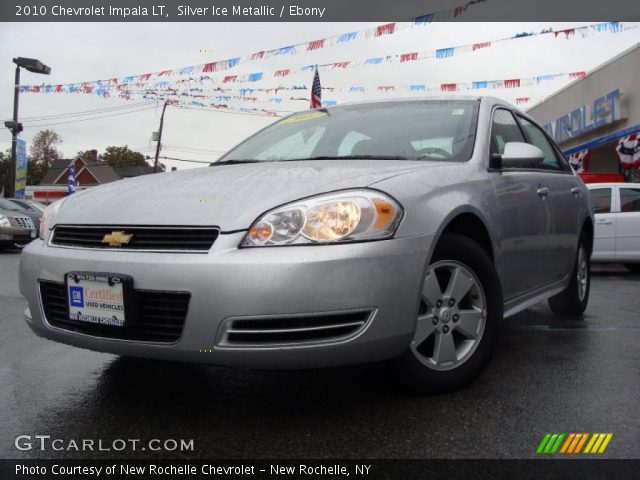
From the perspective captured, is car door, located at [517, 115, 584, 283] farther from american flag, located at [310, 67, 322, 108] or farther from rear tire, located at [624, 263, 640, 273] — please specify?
american flag, located at [310, 67, 322, 108]

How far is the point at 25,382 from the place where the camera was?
10.2ft

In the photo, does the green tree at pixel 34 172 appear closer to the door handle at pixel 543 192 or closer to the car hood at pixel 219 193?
the car hood at pixel 219 193

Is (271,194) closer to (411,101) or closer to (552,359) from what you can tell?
(411,101)

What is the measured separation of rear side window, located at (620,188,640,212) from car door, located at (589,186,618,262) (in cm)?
12

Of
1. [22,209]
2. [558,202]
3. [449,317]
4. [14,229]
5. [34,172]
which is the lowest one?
[14,229]

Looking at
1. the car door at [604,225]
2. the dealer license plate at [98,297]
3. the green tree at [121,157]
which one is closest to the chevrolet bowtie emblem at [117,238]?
the dealer license plate at [98,297]

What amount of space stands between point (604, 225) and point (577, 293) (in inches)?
194

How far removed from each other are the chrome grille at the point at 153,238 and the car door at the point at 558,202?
2.40 metres

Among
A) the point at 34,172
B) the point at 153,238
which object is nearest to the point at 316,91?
the point at 153,238

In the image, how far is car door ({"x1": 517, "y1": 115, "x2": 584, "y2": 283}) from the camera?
403cm

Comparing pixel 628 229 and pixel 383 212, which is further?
pixel 628 229

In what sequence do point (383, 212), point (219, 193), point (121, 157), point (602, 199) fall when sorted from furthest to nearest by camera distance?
point (121, 157) → point (602, 199) → point (219, 193) → point (383, 212)

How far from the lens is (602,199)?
30.8 feet

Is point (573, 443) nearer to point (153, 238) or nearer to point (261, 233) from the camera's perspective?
point (261, 233)
